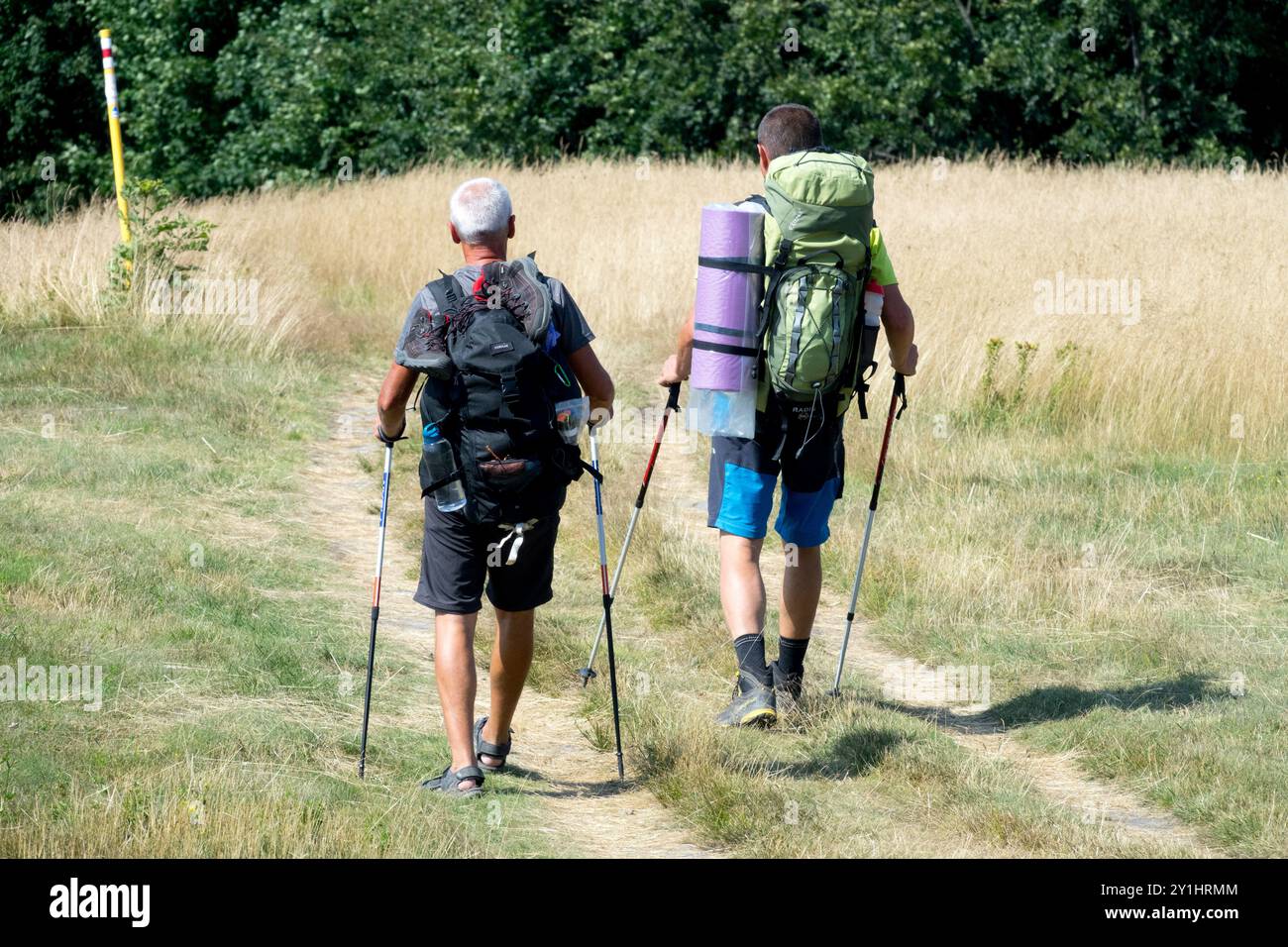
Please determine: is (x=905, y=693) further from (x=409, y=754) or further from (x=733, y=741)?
(x=409, y=754)

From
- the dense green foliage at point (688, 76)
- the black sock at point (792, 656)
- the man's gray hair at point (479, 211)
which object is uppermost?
the dense green foliage at point (688, 76)

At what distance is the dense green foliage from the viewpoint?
25578mm

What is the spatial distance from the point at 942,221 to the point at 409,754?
35.2 feet

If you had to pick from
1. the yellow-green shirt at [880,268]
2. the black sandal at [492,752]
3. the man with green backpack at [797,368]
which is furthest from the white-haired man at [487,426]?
the yellow-green shirt at [880,268]

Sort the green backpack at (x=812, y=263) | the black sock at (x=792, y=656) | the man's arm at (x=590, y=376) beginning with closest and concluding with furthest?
1. the man's arm at (x=590, y=376)
2. the green backpack at (x=812, y=263)
3. the black sock at (x=792, y=656)

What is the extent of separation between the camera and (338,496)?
340 inches

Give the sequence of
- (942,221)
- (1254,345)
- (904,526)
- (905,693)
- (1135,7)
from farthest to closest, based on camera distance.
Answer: (1135,7), (942,221), (1254,345), (904,526), (905,693)

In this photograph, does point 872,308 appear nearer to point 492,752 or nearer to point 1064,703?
point 1064,703

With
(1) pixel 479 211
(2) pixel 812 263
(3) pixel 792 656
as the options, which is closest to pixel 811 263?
(2) pixel 812 263

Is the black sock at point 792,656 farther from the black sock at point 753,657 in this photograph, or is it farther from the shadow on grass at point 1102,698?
the shadow on grass at point 1102,698

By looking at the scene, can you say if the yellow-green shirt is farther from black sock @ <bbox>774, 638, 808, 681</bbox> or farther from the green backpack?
black sock @ <bbox>774, 638, 808, 681</bbox>

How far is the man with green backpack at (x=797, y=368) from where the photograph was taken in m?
4.84

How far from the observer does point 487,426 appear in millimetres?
4434

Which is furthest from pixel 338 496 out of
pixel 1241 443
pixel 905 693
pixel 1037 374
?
pixel 1241 443
